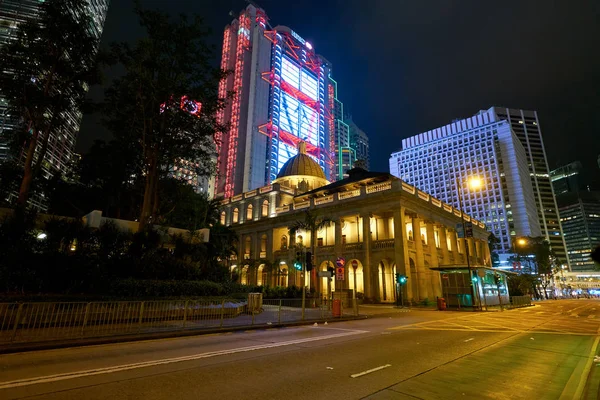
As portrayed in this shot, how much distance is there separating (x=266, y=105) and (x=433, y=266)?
69706 mm

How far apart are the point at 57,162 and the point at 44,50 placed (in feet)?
199

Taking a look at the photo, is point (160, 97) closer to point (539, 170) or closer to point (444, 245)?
point (444, 245)

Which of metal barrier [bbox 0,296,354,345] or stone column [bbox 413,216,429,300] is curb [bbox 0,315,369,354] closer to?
metal barrier [bbox 0,296,354,345]

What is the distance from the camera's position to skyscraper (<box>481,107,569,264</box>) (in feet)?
480

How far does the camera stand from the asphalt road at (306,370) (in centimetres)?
532

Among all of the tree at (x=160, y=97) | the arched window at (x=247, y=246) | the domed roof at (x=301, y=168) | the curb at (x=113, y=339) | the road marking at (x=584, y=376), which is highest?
the domed roof at (x=301, y=168)

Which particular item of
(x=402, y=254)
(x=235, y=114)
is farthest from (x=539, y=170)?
(x=402, y=254)

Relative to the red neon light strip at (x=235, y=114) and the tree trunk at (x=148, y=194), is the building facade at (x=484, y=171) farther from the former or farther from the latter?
the tree trunk at (x=148, y=194)

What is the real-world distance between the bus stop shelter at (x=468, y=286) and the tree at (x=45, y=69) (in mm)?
32668

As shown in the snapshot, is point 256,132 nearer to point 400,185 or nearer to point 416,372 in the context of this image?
point 400,185

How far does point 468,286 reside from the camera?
1157 inches

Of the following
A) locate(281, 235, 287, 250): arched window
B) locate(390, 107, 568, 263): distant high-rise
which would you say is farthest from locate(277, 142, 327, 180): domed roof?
locate(390, 107, 568, 263): distant high-rise

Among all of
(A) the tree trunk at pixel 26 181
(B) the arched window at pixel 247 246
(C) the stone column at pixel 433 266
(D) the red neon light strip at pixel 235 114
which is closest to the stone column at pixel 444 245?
(C) the stone column at pixel 433 266

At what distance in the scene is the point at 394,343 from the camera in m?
10.5
